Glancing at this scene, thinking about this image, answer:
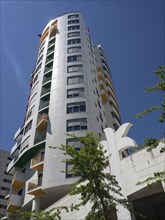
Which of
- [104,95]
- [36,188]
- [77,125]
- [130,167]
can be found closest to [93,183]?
[130,167]

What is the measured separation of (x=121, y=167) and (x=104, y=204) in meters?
5.83

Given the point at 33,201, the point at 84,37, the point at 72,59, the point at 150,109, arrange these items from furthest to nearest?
the point at 84,37, the point at 72,59, the point at 33,201, the point at 150,109

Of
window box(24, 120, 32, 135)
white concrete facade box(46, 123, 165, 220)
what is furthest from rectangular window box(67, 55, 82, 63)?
white concrete facade box(46, 123, 165, 220)

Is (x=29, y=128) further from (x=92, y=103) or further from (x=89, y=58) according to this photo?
(x=89, y=58)

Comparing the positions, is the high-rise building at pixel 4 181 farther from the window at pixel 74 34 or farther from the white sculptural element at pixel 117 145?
the white sculptural element at pixel 117 145

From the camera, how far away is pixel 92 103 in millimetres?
37156

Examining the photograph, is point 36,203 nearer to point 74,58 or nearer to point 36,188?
point 36,188

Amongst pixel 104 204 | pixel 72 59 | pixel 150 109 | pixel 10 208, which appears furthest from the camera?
pixel 72 59

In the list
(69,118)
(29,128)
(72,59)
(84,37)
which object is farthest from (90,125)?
(84,37)

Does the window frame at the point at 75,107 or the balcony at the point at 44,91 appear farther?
the balcony at the point at 44,91

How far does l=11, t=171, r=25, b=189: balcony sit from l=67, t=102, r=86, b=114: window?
11.5m

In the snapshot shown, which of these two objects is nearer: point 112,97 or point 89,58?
point 89,58

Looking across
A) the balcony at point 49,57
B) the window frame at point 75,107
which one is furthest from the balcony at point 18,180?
the balcony at point 49,57

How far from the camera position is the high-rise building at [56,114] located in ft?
95.5
